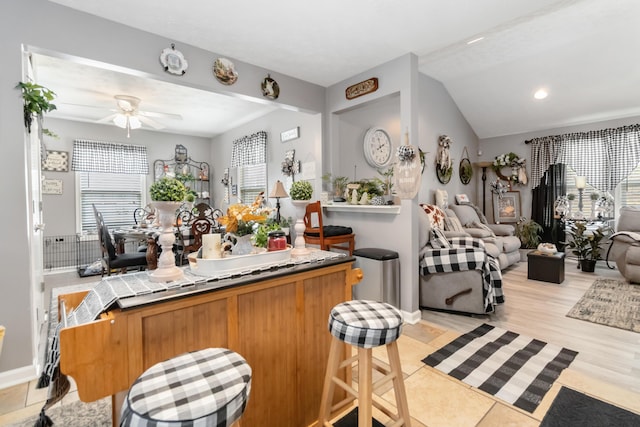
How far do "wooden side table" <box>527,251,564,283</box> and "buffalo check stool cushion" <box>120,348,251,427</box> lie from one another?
4554mm

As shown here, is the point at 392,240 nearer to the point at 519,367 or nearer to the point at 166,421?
the point at 519,367

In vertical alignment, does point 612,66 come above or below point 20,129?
above

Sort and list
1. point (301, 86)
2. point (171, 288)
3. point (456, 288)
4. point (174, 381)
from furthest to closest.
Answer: point (301, 86) → point (456, 288) → point (171, 288) → point (174, 381)

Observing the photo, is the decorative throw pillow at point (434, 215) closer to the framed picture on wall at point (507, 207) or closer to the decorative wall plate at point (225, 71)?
the framed picture on wall at point (507, 207)

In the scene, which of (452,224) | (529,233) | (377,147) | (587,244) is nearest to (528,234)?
(529,233)

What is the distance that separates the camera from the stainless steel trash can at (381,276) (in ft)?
9.68

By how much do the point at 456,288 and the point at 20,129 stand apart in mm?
3797

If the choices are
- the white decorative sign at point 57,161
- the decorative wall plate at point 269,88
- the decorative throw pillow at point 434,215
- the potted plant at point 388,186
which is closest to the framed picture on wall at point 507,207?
the decorative throw pillow at point 434,215

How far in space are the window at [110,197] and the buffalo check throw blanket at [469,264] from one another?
5691 millimetres

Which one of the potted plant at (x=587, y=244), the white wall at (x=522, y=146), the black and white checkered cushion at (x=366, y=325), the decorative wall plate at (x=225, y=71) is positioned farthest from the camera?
the white wall at (x=522, y=146)

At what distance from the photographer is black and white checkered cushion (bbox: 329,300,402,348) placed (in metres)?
1.22

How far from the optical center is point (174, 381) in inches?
33.8

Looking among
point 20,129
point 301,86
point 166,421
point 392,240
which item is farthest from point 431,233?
point 20,129

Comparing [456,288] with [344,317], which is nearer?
[344,317]
